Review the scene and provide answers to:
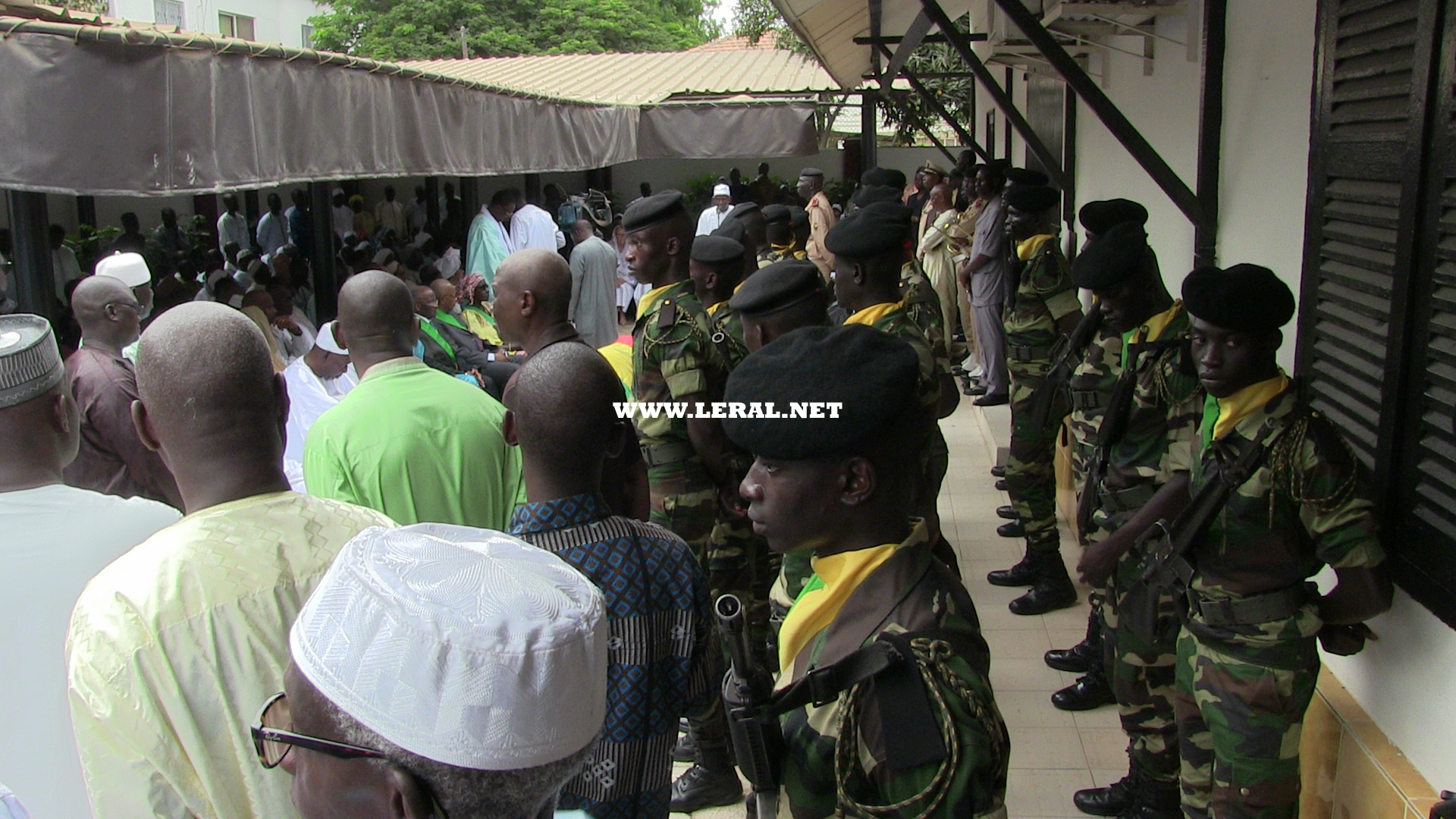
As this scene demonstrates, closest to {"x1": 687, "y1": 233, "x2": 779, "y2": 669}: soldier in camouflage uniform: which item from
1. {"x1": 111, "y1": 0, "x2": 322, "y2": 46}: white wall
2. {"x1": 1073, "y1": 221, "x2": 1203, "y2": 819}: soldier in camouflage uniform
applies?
{"x1": 1073, "y1": 221, "x2": 1203, "y2": 819}: soldier in camouflage uniform

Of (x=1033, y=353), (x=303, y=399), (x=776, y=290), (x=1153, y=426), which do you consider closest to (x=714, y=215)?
(x=1033, y=353)

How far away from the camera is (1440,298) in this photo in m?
2.38

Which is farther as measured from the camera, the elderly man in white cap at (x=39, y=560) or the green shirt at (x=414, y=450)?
the green shirt at (x=414, y=450)

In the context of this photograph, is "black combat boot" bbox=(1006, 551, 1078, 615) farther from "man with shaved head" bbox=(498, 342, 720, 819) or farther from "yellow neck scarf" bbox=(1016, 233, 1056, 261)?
"man with shaved head" bbox=(498, 342, 720, 819)

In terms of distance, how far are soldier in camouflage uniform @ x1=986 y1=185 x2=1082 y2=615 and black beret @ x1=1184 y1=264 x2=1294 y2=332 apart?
94.0 inches

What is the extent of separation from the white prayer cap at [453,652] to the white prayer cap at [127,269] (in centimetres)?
517

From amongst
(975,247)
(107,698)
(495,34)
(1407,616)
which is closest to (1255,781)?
(1407,616)

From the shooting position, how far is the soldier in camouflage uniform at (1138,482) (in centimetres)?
327

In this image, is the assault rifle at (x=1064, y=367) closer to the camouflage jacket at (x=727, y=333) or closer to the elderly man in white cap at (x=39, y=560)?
the camouflage jacket at (x=727, y=333)

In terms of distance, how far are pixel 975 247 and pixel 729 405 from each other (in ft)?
23.0

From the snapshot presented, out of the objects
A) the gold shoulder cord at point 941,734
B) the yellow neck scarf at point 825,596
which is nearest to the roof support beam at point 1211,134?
the yellow neck scarf at point 825,596

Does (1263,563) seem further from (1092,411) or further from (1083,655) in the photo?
(1083,655)

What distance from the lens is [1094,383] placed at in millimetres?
4023

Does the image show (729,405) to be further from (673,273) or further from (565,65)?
(565,65)
